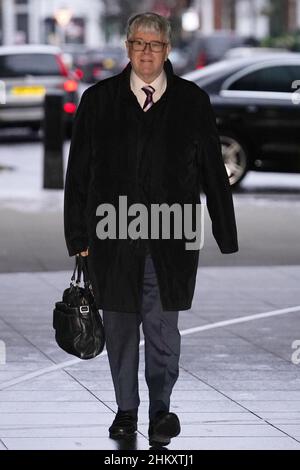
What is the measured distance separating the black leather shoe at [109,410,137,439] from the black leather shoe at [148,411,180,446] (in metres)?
0.10

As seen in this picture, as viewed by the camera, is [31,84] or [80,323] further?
[31,84]

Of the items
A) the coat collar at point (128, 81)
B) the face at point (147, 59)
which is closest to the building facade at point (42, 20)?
the coat collar at point (128, 81)

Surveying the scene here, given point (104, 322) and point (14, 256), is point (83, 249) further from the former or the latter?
point (14, 256)

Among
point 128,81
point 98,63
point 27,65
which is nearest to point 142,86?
point 128,81

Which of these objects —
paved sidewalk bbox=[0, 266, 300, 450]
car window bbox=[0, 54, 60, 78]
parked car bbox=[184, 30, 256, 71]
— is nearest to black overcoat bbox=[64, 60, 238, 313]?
paved sidewalk bbox=[0, 266, 300, 450]

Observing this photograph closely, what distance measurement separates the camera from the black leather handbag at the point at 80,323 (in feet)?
21.5

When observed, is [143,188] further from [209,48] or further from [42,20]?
[42,20]

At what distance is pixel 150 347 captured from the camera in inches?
261

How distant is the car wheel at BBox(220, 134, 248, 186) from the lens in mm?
18094

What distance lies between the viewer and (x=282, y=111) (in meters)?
18.4

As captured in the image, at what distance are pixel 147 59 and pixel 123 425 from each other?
1517mm

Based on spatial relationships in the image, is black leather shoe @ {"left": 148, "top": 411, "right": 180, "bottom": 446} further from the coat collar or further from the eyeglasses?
the eyeglasses

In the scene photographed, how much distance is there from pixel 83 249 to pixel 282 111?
1207 cm
